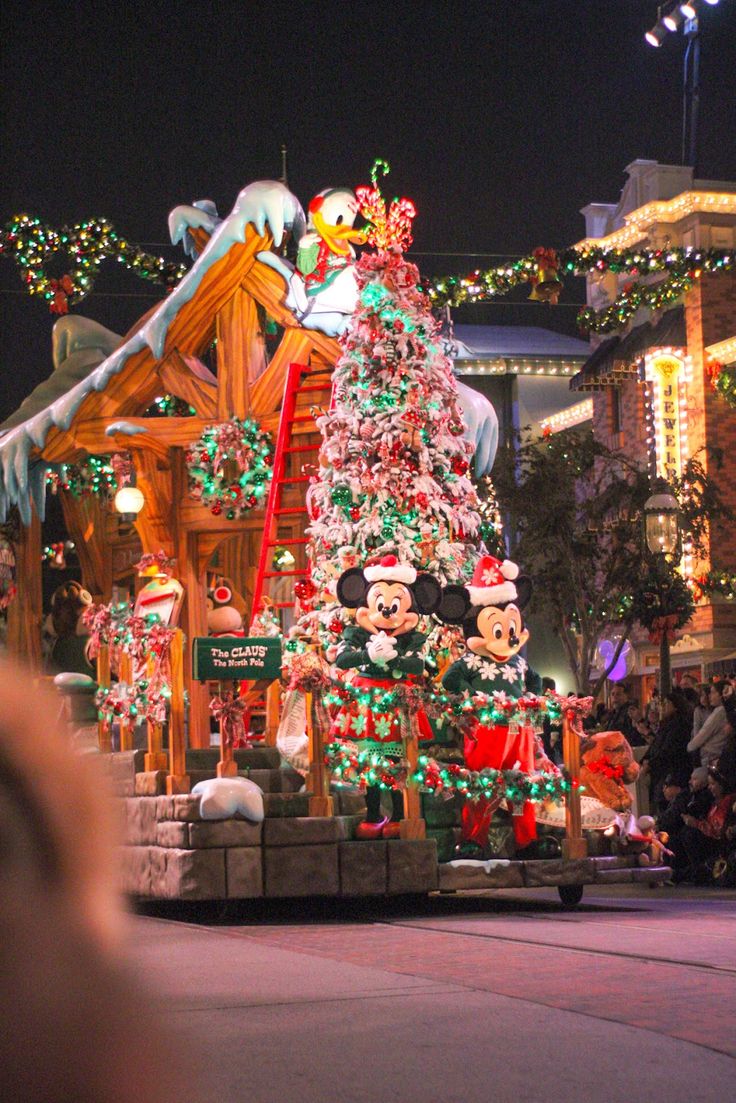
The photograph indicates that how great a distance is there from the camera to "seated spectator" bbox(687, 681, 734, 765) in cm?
1427

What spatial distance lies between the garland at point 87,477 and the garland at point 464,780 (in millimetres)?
6942

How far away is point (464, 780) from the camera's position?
11555 millimetres

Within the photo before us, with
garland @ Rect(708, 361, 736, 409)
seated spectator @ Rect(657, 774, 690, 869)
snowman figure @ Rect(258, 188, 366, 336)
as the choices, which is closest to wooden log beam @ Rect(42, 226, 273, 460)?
snowman figure @ Rect(258, 188, 366, 336)

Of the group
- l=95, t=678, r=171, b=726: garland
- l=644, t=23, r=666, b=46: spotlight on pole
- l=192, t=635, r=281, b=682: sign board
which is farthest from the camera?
l=644, t=23, r=666, b=46: spotlight on pole

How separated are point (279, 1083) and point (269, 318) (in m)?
11.6

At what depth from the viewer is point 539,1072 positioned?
5371 mm

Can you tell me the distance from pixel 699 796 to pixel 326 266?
5.56 meters

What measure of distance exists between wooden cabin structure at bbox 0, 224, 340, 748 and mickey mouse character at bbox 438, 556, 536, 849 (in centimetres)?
292

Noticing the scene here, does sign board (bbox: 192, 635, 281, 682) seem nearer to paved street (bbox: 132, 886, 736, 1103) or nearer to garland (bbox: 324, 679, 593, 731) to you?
garland (bbox: 324, 679, 593, 731)

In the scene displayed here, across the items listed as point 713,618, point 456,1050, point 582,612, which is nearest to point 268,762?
point 456,1050

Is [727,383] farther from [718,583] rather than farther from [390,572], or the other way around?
[390,572]

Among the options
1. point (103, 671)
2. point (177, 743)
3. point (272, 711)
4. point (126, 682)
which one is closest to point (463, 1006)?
point (177, 743)

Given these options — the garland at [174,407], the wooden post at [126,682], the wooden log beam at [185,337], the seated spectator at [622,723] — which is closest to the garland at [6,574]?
the wooden log beam at [185,337]

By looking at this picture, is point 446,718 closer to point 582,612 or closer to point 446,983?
point 446,983
